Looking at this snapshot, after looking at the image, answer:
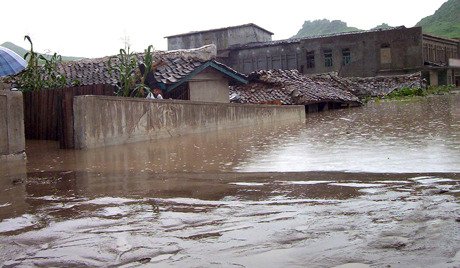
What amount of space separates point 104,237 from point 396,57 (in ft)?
143

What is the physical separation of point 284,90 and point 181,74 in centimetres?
1035

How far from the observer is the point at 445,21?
257ft

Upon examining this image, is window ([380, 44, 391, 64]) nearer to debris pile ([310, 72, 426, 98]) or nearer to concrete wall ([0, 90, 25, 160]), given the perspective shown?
debris pile ([310, 72, 426, 98])

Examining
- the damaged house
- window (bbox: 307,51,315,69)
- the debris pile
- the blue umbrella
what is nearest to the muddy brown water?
the blue umbrella

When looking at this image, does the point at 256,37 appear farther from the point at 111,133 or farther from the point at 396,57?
the point at 111,133

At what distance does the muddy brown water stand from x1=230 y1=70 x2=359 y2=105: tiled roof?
752 inches

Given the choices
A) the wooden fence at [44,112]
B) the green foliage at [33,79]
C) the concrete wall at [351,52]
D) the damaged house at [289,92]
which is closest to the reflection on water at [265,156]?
the wooden fence at [44,112]

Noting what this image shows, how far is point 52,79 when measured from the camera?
46.4ft

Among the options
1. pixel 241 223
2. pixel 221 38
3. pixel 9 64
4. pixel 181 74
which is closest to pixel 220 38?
pixel 221 38

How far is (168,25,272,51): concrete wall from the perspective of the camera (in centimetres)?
4756

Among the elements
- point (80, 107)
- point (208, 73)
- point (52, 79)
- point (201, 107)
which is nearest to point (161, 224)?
point (80, 107)

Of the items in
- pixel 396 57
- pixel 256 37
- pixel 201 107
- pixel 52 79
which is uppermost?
pixel 256 37

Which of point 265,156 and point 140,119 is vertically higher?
point 140,119

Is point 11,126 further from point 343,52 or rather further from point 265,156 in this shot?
point 343,52
